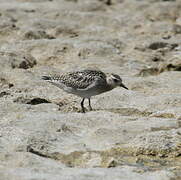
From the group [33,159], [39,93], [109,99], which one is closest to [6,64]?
[39,93]

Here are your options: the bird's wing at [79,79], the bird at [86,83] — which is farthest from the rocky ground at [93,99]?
the bird's wing at [79,79]

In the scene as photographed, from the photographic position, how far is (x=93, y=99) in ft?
70.9

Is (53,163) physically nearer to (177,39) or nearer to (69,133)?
(69,133)

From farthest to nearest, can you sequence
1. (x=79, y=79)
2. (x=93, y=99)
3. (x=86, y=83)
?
(x=93, y=99) < (x=79, y=79) < (x=86, y=83)

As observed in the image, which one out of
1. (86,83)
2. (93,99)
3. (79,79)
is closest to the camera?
(86,83)

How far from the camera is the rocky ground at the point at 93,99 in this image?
48.2 ft

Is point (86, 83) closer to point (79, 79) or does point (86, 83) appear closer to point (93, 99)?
point (79, 79)

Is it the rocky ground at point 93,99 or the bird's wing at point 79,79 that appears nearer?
the rocky ground at point 93,99

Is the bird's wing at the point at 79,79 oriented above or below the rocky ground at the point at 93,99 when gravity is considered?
above

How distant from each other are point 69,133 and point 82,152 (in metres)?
1.58

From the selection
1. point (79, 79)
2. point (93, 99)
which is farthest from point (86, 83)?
point (93, 99)

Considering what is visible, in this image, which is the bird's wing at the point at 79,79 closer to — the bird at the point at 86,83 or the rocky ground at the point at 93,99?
the bird at the point at 86,83

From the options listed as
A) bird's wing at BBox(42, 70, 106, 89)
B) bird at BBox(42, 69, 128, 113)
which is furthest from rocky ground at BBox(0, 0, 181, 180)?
bird's wing at BBox(42, 70, 106, 89)

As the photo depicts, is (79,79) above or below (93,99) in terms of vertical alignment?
above
